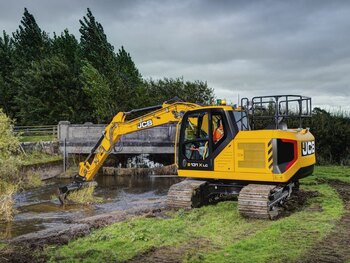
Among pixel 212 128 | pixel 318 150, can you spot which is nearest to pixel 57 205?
pixel 212 128

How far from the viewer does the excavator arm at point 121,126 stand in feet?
40.3

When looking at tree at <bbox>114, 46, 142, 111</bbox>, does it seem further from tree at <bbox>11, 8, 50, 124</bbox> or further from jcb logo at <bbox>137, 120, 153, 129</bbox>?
jcb logo at <bbox>137, 120, 153, 129</bbox>

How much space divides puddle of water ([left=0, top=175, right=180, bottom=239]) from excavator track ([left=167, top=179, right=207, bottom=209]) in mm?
3388

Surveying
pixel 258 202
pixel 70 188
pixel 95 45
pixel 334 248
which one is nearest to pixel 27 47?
pixel 95 45

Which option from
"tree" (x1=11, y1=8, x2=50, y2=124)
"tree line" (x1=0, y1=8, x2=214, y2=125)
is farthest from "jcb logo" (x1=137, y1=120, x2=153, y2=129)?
"tree" (x1=11, y1=8, x2=50, y2=124)

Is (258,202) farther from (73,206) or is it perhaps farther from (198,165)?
(73,206)

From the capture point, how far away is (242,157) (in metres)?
9.89

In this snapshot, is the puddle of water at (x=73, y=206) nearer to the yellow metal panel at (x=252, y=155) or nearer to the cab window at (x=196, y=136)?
the cab window at (x=196, y=136)

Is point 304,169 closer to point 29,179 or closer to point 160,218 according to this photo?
point 160,218

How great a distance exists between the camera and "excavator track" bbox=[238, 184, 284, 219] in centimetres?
912

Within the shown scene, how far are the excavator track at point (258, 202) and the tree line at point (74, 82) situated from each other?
29.0 m

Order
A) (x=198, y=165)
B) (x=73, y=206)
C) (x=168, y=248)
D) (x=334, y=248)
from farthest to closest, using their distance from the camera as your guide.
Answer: (x=73, y=206) < (x=198, y=165) < (x=168, y=248) < (x=334, y=248)

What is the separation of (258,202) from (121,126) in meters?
6.16

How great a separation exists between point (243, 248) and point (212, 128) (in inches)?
154
